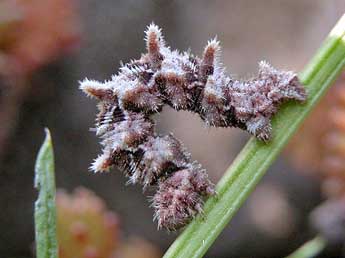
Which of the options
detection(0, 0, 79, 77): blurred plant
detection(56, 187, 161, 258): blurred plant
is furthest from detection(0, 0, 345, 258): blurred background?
detection(56, 187, 161, 258): blurred plant

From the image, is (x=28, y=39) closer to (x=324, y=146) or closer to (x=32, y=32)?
(x=32, y=32)

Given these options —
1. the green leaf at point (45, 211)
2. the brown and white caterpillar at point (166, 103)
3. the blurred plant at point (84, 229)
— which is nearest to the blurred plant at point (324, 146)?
the blurred plant at point (84, 229)

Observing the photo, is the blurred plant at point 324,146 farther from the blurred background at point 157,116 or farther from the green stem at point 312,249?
the green stem at point 312,249

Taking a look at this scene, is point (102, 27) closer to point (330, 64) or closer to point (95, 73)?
point (95, 73)

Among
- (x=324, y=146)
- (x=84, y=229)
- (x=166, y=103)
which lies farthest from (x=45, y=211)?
(x=324, y=146)

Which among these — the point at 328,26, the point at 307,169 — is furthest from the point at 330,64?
the point at 328,26

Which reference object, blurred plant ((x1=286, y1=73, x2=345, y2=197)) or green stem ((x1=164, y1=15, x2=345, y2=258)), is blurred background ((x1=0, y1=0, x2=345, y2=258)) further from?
green stem ((x1=164, y1=15, x2=345, y2=258))
